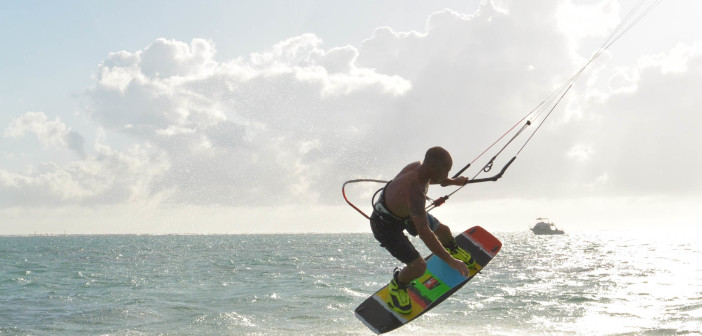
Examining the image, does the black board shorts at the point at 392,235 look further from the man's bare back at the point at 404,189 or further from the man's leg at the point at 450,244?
the man's leg at the point at 450,244

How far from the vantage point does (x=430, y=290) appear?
30.4 ft

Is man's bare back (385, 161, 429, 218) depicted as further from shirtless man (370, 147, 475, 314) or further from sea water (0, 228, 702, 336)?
sea water (0, 228, 702, 336)

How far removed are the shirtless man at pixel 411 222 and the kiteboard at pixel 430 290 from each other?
0.15m

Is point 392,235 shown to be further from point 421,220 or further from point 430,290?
point 430,290

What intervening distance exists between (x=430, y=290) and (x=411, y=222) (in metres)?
1.83

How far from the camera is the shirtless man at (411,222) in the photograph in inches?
279

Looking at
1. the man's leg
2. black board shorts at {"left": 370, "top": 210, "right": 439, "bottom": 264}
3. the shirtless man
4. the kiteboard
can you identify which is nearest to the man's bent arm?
the shirtless man

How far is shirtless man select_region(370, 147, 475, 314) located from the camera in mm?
7098

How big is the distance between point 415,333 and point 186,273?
23.7 metres

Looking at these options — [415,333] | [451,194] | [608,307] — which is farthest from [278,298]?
[451,194]

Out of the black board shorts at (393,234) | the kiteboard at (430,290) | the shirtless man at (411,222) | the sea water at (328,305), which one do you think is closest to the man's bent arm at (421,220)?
the shirtless man at (411,222)

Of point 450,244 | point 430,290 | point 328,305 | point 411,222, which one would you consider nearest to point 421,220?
point 411,222

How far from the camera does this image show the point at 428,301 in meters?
9.02

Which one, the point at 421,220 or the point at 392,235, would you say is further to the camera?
the point at 392,235
